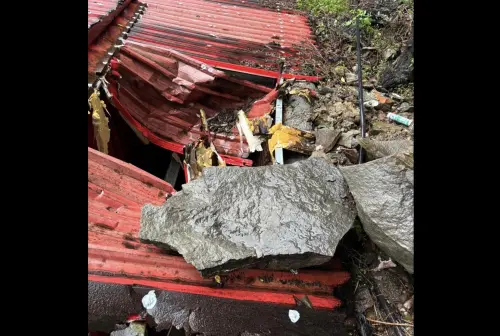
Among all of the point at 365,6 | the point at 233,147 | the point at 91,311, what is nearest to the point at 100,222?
the point at 91,311

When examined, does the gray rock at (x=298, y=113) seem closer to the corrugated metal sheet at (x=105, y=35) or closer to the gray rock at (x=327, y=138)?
the gray rock at (x=327, y=138)

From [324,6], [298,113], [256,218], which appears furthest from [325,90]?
[324,6]

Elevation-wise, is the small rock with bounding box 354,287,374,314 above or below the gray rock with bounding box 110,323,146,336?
below

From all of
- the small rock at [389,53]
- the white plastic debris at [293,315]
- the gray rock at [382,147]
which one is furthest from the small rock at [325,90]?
the white plastic debris at [293,315]

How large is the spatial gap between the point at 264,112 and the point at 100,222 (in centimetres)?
217

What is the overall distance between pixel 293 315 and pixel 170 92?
2.89m

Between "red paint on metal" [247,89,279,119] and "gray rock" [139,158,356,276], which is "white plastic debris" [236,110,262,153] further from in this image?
"gray rock" [139,158,356,276]

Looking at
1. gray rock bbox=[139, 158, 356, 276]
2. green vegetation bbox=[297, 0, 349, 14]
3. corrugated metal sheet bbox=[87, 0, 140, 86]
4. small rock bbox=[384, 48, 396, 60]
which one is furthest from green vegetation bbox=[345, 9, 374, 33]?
gray rock bbox=[139, 158, 356, 276]

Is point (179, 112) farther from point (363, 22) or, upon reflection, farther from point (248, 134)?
point (363, 22)

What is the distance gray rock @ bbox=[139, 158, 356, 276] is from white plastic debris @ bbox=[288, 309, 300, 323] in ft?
0.84

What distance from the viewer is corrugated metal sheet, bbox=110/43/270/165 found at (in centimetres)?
387

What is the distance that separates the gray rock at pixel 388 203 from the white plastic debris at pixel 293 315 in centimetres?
64
